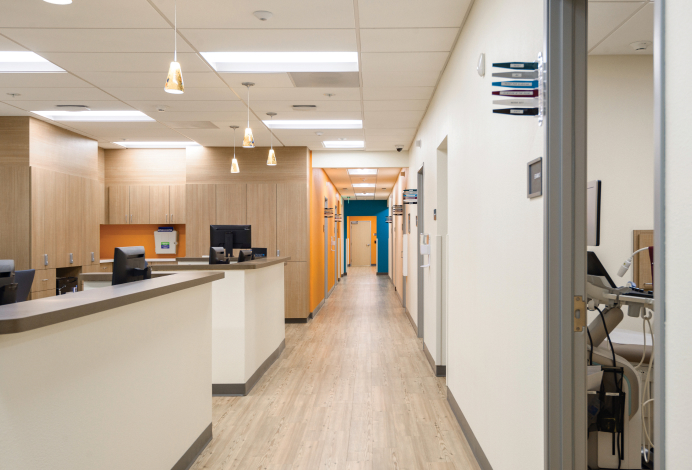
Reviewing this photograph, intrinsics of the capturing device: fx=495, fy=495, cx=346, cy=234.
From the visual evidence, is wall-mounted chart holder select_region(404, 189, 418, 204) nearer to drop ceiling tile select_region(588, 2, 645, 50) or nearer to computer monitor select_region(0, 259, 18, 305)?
drop ceiling tile select_region(588, 2, 645, 50)

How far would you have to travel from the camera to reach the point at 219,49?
4.05 m

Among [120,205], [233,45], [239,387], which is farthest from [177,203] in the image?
[233,45]

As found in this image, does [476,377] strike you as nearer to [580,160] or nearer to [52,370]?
[580,160]

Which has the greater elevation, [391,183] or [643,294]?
[391,183]

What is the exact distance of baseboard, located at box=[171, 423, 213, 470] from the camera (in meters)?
2.88

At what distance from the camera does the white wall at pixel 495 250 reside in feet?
7.00

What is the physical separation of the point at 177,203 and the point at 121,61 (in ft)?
15.9

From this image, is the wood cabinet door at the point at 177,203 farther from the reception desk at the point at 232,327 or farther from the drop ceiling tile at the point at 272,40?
the drop ceiling tile at the point at 272,40

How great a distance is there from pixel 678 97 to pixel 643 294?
5.11 ft

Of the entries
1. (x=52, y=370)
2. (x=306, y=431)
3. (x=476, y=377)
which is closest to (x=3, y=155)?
(x=306, y=431)

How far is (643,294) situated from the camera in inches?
92.3

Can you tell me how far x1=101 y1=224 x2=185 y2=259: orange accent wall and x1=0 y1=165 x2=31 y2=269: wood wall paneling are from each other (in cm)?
305

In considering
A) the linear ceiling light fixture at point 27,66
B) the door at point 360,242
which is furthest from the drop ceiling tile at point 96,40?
the door at point 360,242

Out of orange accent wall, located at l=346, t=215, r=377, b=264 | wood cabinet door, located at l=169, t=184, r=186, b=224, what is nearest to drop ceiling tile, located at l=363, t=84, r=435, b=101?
wood cabinet door, located at l=169, t=184, r=186, b=224
